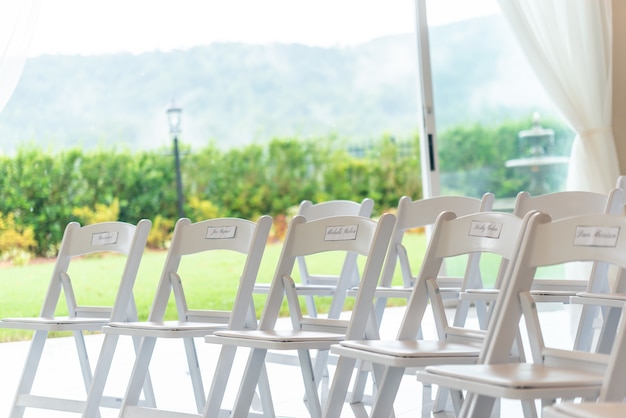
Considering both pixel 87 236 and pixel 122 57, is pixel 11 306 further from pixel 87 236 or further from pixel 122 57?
pixel 87 236

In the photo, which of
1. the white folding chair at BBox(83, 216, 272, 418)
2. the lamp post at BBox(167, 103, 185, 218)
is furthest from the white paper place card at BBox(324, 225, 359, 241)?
the lamp post at BBox(167, 103, 185, 218)

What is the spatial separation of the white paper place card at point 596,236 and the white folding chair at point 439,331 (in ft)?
0.58

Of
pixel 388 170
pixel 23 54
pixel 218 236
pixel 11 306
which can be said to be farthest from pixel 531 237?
pixel 388 170

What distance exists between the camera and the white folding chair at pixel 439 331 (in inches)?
107

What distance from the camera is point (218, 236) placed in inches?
148

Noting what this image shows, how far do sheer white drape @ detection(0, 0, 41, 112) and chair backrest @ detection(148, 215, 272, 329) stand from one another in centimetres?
237

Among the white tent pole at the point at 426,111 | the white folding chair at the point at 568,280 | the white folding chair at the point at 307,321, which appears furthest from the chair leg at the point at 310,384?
the white tent pole at the point at 426,111

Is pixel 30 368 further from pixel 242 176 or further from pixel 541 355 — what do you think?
pixel 242 176

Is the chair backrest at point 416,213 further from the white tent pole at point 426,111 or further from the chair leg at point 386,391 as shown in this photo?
the white tent pole at point 426,111

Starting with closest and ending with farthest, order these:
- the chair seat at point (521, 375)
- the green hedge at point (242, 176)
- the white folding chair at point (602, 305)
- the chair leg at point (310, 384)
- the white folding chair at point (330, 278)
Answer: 1. the chair seat at point (521, 375)
2. the white folding chair at point (602, 305)
3. the chair leg at point (310, 384)
4. the white folding chair at point (330, 278)
5. the green hedge at point (242, 176)

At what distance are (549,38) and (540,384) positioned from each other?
15.6ft

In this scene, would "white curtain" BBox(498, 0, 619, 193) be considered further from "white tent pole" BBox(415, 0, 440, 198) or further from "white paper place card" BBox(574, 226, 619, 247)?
"white paper place card" BBox(574, 226, 619, 247)

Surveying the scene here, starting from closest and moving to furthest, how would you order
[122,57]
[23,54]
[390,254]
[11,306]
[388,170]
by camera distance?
1. [390,254]
2. [23,54]
3. [11,306]
4. [122,57]
5. [388,170]

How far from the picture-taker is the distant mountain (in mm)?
7090
